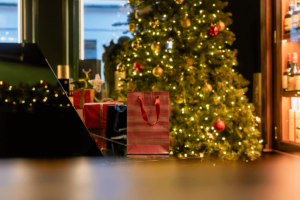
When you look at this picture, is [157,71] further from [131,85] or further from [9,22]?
[9,22]

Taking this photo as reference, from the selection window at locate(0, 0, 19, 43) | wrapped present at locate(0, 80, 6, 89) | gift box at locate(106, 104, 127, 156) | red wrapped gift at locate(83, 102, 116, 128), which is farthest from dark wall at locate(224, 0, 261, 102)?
window at locate(0, 0, 19, 43)

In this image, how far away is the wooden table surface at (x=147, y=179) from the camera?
5.05 ft

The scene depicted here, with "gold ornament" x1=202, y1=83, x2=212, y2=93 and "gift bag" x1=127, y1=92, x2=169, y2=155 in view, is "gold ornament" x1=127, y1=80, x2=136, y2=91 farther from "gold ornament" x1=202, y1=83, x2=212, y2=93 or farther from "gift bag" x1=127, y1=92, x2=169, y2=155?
"gold ornament" x1=202, y1=83, x2=212, y2=93

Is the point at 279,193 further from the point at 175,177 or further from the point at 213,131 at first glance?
the point at 213,131

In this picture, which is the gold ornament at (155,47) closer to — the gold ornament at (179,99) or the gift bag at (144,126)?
the gold ornament at (179,99)

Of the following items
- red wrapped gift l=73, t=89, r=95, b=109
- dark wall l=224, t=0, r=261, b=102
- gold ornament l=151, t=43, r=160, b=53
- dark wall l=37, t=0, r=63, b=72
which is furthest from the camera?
A: dark wall l=37, t=0, r=63, b=72

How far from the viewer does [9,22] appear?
5672 mm

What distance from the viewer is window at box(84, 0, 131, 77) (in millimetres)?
5660

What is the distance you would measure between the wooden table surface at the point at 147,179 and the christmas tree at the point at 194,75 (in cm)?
30

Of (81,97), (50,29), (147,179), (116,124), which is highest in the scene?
(50,29)

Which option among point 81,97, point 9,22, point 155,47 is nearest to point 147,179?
point 155,47

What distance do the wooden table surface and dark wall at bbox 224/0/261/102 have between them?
1220 millimetres

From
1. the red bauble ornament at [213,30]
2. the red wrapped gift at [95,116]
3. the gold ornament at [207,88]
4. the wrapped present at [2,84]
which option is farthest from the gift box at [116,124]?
the red bauble ornament at [213,30]

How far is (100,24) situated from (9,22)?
1.68 metres
